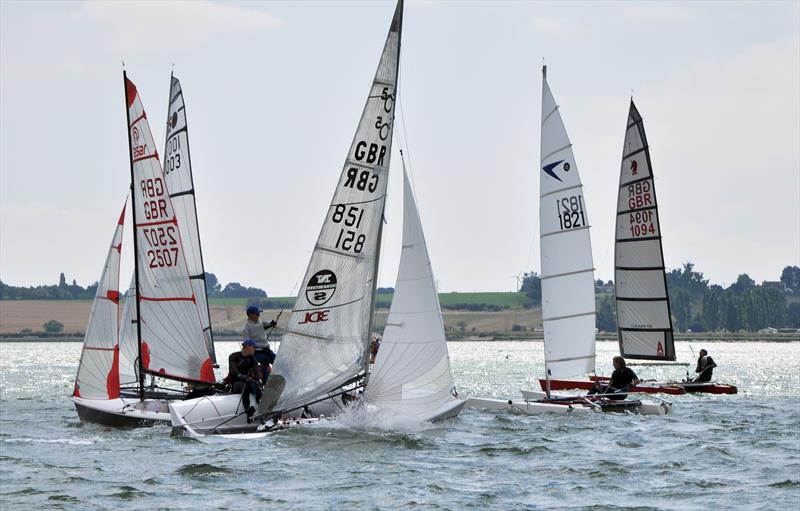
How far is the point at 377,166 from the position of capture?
21891mm

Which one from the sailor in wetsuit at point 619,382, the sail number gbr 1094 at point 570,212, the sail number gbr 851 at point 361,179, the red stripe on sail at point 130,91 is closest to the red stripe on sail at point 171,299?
the sail number gbr 851 at point 361,179

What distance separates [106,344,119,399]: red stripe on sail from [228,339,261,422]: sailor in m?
3.04

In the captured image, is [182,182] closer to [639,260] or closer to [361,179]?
[361,179]

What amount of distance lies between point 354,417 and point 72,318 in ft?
517

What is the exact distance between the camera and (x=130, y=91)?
23.7m

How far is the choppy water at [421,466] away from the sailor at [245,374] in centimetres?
98

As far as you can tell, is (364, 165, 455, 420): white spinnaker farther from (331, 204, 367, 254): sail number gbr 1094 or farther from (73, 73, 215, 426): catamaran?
(73, 73, 215, 426): catamaran

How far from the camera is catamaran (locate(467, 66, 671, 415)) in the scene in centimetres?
3005

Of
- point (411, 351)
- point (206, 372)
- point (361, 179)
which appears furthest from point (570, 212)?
point (206, 372)

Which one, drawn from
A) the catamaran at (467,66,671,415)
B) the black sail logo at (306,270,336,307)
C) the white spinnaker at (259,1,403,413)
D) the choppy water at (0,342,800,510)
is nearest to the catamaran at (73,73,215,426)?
the choppy water at (0,342,800,510)

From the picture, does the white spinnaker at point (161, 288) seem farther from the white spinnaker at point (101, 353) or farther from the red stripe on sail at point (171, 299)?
the white spinnaker at point (101, 353)

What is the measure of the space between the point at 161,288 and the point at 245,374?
2.66m

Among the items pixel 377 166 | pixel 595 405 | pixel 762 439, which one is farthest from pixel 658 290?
pixel 377 166

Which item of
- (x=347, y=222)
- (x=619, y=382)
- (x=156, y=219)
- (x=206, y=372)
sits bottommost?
(x=619, y=382)
